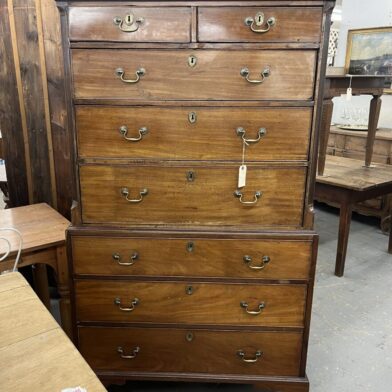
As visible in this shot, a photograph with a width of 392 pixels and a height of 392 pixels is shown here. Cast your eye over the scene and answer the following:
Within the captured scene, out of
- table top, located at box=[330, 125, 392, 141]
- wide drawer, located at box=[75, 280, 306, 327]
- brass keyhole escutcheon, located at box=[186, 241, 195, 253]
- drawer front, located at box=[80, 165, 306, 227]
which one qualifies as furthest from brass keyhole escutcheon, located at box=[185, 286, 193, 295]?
table top, located at box=[330, 125, 392, 141]

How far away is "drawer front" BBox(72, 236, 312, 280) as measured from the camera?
157 centimetres

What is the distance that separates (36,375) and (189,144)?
0.90m

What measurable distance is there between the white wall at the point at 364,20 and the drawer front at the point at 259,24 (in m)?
3.20

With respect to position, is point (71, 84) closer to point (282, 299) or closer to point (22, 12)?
point (22, 12)

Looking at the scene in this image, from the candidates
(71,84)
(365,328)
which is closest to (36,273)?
(71,84)

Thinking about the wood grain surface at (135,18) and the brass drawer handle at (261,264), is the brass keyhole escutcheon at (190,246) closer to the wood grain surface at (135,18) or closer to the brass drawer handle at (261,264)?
the brass drawer handle at (261,264)

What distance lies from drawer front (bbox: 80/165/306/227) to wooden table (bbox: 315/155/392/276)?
54.8 inches

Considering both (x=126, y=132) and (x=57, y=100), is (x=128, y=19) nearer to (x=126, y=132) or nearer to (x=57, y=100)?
(x=126, y=132)

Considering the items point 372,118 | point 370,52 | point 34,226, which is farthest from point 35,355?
point 370,52

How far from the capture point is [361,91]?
3.00 m

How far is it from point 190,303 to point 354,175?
1.91 metres

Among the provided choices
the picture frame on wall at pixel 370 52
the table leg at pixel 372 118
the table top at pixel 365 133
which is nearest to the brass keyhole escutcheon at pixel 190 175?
the table leg at pixel 372 118

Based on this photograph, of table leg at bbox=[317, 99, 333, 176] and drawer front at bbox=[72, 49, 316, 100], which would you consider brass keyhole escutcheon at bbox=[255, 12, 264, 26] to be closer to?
drawer front at bbox=[72, 49, 316, 100]

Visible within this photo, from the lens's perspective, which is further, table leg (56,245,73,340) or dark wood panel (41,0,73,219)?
dark wood panel (41,0,73,219)
